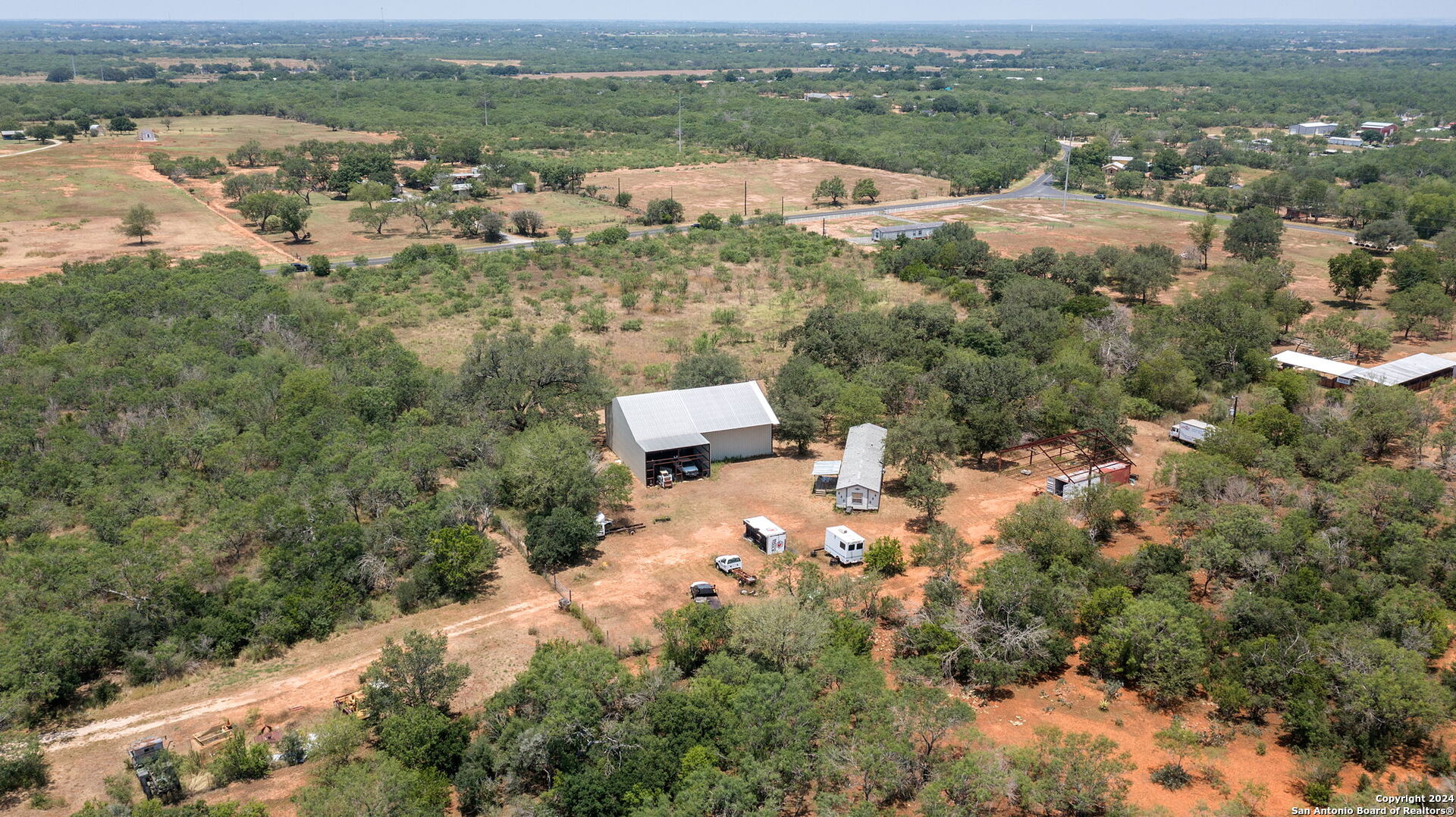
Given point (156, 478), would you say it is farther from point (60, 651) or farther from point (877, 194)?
point (877, 194)

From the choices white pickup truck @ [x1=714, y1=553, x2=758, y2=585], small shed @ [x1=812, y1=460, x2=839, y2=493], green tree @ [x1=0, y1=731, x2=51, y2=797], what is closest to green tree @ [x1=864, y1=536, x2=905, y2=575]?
white pickup truck @ [x1=714, y1=553, x2=758, y2=585]

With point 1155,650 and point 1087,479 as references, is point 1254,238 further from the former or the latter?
point 1155,650

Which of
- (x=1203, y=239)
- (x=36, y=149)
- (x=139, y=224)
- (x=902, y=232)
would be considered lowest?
(x=902, y=232)

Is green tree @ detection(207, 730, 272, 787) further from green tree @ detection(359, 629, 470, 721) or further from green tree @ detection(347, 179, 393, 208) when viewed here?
green tree @ detection(347, 179, 393, 208)

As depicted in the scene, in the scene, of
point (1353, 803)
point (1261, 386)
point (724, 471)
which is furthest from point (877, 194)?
point (1353, 803)

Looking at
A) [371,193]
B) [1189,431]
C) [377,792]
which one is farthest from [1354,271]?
[371,193]

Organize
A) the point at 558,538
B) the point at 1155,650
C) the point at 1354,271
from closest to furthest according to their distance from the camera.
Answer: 1. the point at 1155,650
2. the point at 558,538
3. the point at 1354,271
